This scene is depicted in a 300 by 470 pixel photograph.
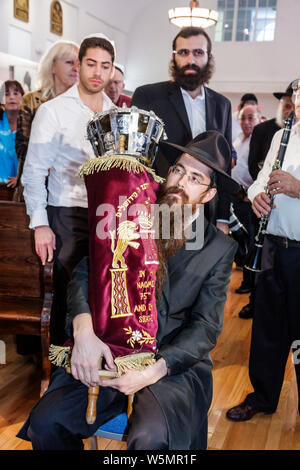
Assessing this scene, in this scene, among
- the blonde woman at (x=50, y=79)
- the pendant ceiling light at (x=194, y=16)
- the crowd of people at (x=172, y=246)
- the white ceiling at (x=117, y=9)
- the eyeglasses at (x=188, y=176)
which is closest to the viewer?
the crowd of people at (x=172, y=246)

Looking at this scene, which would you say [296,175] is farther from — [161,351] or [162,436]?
[162,436]

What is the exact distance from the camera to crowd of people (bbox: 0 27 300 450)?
169 centimetres

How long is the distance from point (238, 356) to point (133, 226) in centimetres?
226

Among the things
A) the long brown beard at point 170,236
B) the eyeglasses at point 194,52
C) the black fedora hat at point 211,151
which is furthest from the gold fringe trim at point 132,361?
the eyeglasses at point 194,52

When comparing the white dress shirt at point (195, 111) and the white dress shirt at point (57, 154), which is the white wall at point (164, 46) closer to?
the white dress shirt at point (195, 111)

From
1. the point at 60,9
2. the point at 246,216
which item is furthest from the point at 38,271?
the point at 60,9

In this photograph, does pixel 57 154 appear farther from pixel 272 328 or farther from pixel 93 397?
pixel 272 328

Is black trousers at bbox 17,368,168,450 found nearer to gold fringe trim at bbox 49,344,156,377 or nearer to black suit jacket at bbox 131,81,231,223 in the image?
gold fringe trim at bbox 49,344,156,377

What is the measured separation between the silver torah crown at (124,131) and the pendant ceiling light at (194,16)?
23.6 ft

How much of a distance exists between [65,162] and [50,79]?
3.25 feet

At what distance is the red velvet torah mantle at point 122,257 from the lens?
5.46 feet

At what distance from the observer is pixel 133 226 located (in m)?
1.68

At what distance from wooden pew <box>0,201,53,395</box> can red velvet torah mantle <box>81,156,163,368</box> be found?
1.02 meters

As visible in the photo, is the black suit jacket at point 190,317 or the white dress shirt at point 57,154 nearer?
the black suit jacket at point 190,317
